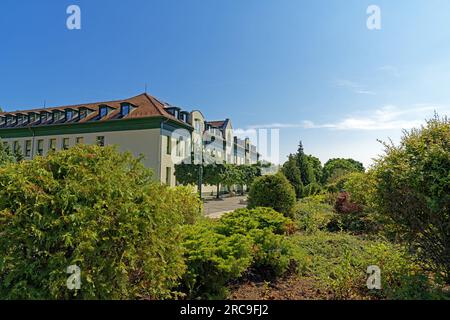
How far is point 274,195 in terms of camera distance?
9812 millimetres

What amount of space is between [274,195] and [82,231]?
7.75 metres

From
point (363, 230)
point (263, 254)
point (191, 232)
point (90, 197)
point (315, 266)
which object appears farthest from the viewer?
point (363, 230)

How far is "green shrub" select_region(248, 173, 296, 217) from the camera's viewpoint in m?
9.79

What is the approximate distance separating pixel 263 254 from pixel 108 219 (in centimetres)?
270

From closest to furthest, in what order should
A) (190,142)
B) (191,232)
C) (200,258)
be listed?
1. (200,258)
2. (191,232)
3. (190,142)

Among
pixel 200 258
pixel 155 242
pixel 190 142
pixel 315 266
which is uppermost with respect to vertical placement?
pixel 190 142

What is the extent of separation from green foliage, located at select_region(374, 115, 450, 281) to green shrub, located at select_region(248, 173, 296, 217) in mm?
5870

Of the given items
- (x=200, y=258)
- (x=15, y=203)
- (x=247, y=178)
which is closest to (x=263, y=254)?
(x=200, y=258)

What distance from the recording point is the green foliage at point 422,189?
10.8 feet

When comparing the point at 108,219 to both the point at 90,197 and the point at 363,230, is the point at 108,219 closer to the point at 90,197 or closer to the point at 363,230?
the point at 90,197

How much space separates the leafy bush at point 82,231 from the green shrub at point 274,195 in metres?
6.87

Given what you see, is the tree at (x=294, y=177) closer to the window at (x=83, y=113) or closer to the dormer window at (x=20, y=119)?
the window at (x=83, y=113)

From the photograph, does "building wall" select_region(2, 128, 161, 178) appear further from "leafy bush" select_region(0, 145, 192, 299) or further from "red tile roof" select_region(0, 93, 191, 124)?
"leafy bush" select_region(0, 145, 192, 299)
